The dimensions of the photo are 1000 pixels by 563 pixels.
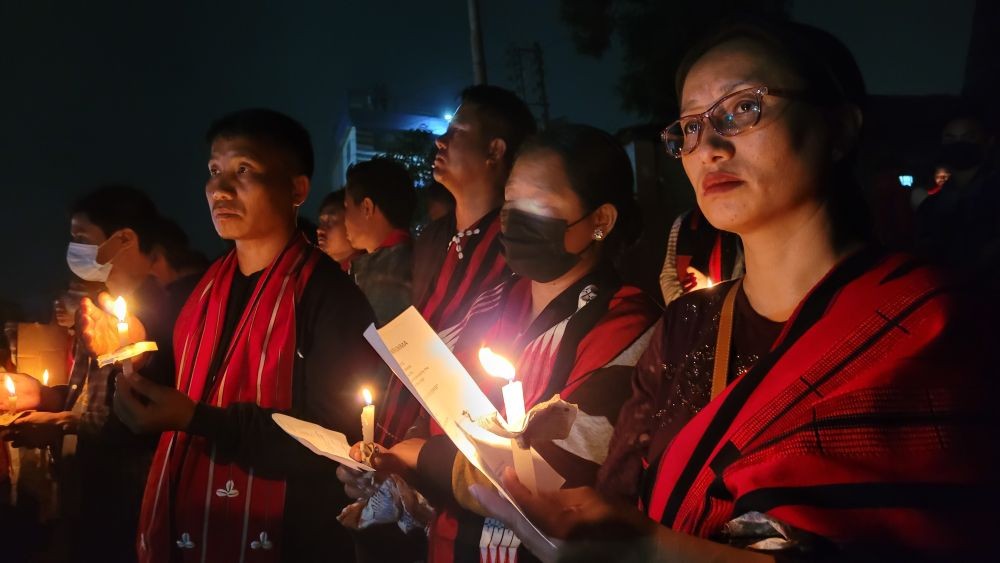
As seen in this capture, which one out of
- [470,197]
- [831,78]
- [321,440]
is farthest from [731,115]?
[470,197]

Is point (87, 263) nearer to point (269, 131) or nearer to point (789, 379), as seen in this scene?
point (269, 131)

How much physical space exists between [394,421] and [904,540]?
2427 mm

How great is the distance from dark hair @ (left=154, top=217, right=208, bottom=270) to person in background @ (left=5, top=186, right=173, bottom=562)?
0.15 feet

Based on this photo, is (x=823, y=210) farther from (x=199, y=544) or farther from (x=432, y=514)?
(x=199, y=544)

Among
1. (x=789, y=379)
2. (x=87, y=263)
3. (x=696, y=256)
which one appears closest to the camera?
(x=789, y=379)

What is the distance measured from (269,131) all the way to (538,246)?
163cm

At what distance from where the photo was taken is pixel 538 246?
2.60m

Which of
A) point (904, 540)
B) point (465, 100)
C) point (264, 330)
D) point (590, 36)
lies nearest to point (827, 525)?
point (904, 540)

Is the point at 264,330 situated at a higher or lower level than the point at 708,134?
lower

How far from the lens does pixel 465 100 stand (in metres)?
3.68

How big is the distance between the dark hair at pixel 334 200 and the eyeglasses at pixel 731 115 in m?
4.81

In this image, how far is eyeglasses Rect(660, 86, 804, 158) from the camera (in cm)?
166

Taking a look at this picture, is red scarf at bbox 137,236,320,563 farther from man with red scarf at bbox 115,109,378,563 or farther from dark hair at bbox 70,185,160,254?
dark hair at bbox 70,185,160,254

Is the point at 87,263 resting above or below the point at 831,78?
below
